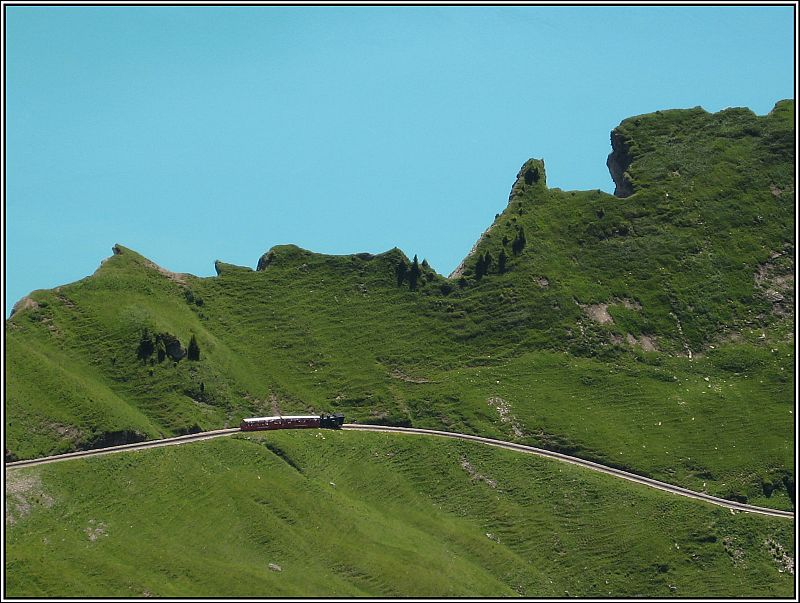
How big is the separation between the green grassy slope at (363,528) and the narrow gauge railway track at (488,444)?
274cm

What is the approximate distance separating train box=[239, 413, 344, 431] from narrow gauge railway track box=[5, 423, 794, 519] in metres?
1.89

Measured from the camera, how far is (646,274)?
19750 cm

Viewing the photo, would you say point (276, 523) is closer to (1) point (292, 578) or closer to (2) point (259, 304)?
(1) point (292, 578)

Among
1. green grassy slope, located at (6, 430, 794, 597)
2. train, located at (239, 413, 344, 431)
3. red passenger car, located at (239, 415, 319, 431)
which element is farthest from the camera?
train, located at (239, 413, 344, 431)

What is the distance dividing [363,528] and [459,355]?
47.1 metres

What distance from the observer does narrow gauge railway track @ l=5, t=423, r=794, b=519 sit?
15000cm

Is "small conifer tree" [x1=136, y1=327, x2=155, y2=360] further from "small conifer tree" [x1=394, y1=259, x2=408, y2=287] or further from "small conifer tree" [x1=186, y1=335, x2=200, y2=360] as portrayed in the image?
"small conifer tree" [x1=394, y1=259, x2=408, y2=287]

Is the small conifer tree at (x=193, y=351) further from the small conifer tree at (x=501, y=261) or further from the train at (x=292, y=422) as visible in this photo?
the small conifer tree at (x=501, y=261)

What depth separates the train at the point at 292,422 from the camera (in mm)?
161750

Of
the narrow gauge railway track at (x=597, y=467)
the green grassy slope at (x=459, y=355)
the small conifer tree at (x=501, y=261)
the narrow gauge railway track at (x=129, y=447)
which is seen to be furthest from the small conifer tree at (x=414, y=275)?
the narrow gauge railway track at (x=129, y=447)

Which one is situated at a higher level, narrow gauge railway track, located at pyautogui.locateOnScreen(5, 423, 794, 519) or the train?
the train

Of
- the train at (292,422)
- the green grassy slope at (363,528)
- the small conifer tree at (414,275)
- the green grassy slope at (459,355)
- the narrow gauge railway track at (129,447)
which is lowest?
the green grassy slope at (363,528)

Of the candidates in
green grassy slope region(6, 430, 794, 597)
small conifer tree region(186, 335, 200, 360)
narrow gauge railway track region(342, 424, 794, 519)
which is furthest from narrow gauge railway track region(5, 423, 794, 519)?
small conifer tree region(186, 335, 200, 360)

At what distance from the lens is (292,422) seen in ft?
534
